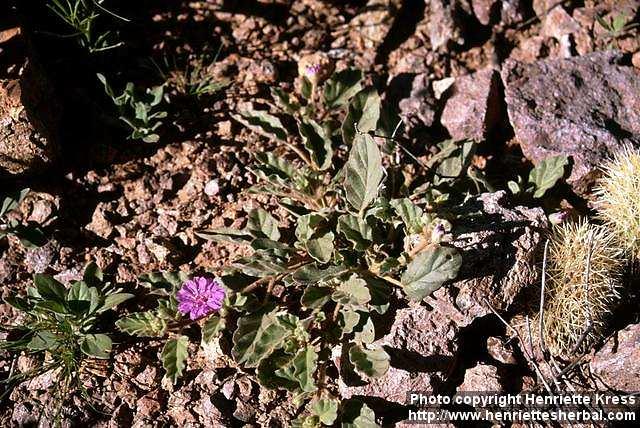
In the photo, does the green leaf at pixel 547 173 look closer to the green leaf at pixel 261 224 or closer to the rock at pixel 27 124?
the green leaf at pixel 261 224

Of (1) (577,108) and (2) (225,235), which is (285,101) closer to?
(2) (225,235)

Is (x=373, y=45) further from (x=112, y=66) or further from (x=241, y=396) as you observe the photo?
(x=241, y=396)

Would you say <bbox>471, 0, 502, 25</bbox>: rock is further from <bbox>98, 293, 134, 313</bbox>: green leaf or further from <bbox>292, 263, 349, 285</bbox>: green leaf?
<bbox>98, 293, 134, 313</bbox>: green leaf

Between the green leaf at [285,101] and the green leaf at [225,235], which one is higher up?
the green leaf at [285,101]

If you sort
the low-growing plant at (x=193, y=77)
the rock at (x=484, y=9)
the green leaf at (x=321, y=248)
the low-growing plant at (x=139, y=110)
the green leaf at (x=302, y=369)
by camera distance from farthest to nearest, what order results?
the rock at (x=484, y=9) < the low-growing plant at (x=193, y=77) < the low-growing plant at (x=139, y=110) < the green leaf at (x=321, y=248) < the green leaf at (x=302, y=369)

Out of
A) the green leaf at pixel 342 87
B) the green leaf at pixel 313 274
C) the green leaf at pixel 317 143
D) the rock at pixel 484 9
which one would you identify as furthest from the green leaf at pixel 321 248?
the rock at pixel 484 9

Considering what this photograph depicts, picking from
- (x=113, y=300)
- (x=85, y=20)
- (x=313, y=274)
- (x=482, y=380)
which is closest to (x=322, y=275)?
(x=313, y=274)
